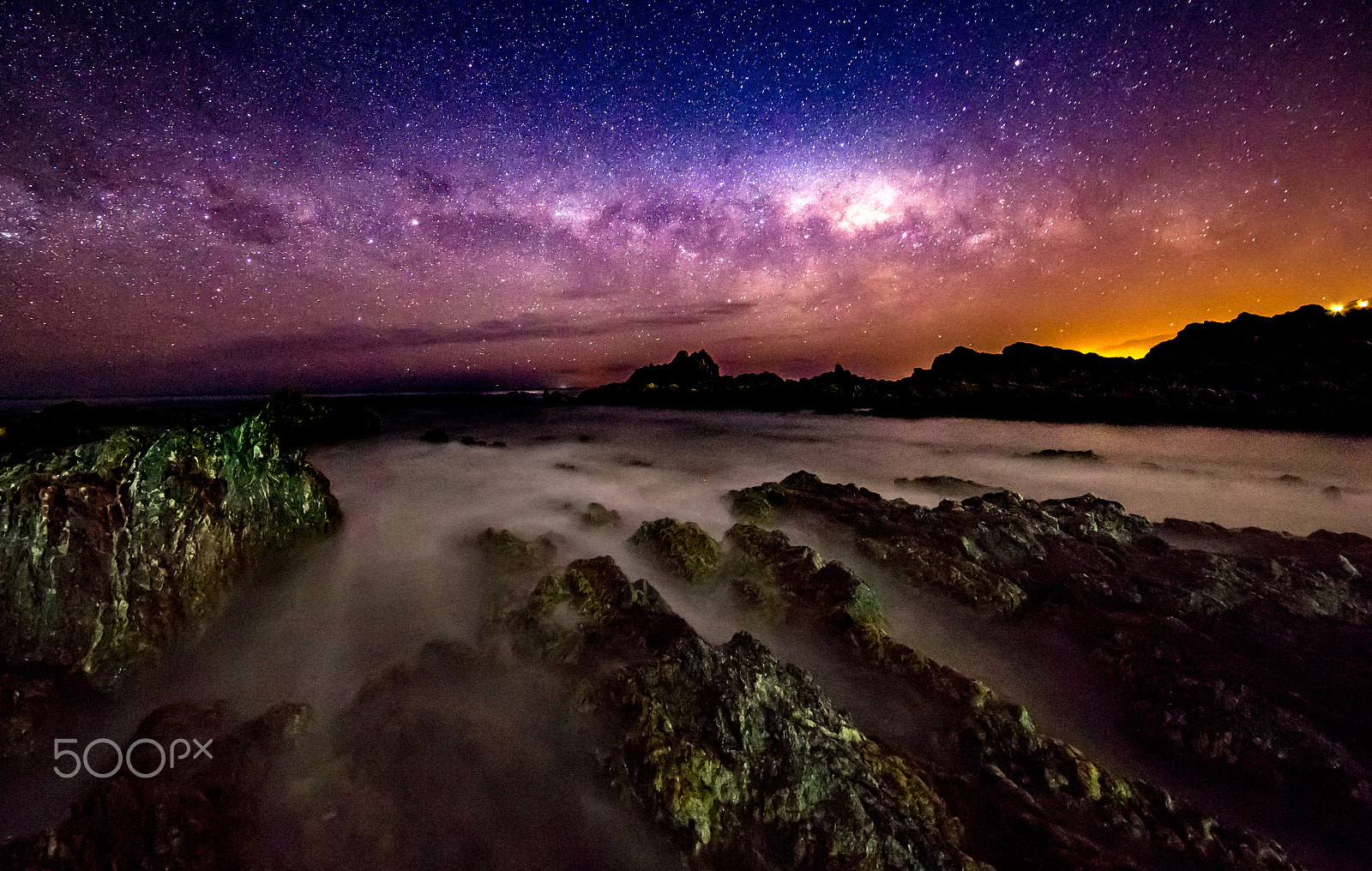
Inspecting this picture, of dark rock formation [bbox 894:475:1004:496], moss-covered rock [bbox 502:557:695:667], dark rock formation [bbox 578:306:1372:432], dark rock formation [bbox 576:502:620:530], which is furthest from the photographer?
dark rock formation [bbox 578:306:1372:432]

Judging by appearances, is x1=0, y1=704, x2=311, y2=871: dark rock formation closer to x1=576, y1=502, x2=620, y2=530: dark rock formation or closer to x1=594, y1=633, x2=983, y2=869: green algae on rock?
x1=594, y1=633, x2=983, y2=869: green algae on rock

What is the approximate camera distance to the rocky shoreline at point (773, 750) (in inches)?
108

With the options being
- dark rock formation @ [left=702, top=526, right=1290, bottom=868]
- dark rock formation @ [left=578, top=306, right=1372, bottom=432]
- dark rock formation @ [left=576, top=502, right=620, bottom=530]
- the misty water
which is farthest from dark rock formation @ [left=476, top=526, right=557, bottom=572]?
dark rock formation @ [left=578, top=306, right=1372, bottom=432]

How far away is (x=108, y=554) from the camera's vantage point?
164 inches

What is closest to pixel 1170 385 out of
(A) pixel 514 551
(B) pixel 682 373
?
(A) pixel 514 551

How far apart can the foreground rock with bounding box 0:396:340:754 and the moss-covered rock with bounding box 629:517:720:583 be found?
4703 mm

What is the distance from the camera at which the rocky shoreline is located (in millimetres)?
2742

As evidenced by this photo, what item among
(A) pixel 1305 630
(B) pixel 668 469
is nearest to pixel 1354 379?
(A) pixel 1305 630

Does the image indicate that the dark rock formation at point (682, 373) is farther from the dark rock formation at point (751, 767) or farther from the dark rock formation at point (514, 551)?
the dark rock formation at point (751, 767)

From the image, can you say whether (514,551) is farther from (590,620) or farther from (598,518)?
(590,620)

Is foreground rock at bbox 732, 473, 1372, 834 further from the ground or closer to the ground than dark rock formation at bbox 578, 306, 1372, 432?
closer to the ground

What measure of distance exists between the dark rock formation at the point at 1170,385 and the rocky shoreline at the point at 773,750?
2378cm

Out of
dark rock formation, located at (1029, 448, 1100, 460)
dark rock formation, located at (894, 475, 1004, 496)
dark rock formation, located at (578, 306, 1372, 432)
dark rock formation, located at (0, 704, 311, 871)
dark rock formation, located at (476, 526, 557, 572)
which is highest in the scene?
dark rock formation, located at (578, 306, 1372, 432)

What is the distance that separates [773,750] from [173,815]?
11.7 feet
